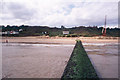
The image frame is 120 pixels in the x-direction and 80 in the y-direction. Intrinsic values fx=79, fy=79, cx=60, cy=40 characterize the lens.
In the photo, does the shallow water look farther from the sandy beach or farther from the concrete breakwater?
the concrete breakwater

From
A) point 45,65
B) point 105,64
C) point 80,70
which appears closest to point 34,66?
point 45,65

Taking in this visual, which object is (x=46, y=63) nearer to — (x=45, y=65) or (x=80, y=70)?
(x=45, y=65)

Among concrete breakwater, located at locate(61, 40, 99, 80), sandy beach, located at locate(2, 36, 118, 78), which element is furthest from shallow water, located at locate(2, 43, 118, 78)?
concrete breakwater, located at locate(61, 40, 99, 80)

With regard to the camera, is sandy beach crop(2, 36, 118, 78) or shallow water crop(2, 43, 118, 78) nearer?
shallow water crop(2, 43, 118, 78)

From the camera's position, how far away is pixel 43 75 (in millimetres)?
4586

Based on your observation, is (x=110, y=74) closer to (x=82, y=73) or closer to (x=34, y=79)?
(x=82, y=73)

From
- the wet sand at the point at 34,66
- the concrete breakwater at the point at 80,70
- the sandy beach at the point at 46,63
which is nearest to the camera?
the concrete breakwater at the point at 80,70

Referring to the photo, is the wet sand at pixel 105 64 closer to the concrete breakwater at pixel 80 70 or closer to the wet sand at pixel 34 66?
the concrete breakwater at pixel 80 70

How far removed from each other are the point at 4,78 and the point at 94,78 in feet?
15.0

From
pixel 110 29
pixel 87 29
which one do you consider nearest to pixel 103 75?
pixel 87 29

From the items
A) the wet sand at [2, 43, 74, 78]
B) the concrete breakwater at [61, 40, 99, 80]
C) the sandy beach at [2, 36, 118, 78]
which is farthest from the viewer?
the sandy beach at [2, 36, 118, 78]

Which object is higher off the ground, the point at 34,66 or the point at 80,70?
the point at 80,70

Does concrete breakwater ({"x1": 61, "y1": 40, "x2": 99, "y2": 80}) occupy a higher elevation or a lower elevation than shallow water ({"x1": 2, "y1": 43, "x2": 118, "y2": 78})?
higher

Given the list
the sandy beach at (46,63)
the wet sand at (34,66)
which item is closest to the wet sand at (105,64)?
the sandy beach at (46,63)
